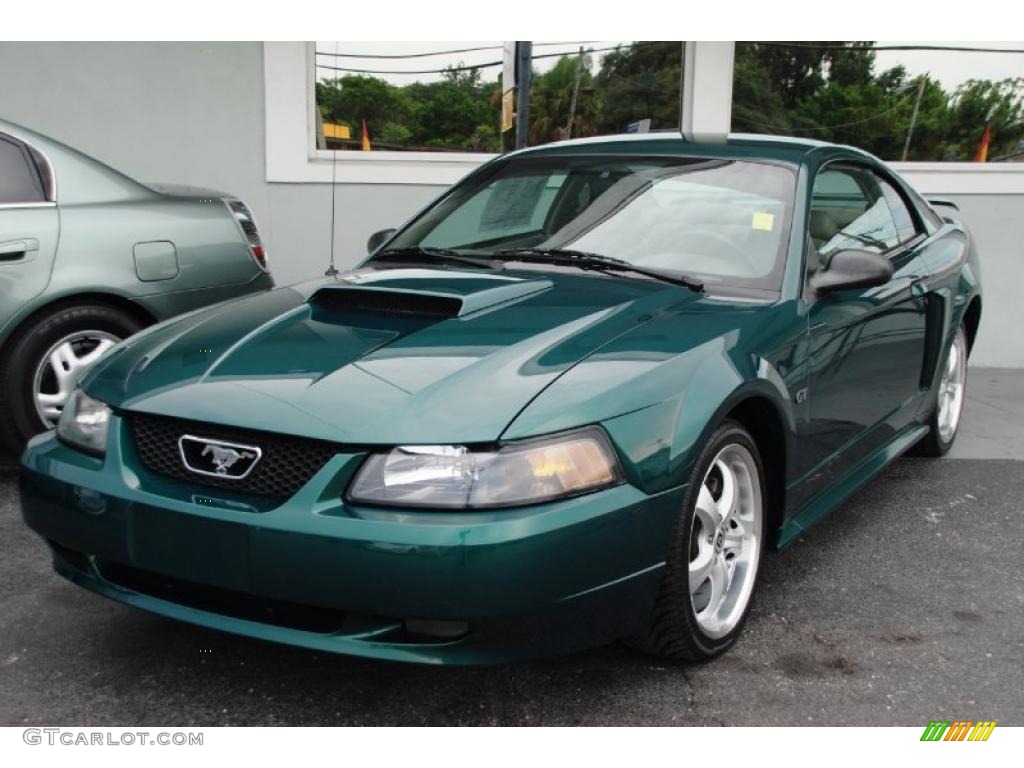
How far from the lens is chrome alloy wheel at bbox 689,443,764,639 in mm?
2990

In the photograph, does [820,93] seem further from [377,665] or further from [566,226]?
[377,665]

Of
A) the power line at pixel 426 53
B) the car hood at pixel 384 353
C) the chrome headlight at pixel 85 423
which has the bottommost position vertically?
the chrome headlight at pixel 85 423

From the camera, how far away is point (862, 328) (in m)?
3.75

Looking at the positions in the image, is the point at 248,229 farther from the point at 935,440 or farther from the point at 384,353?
the point at 935,440

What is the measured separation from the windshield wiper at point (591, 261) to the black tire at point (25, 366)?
6.82 feet

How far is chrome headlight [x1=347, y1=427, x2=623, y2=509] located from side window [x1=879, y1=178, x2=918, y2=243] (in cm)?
264

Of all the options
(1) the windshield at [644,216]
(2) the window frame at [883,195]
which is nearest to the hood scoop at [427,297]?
(1) the windshield at [644,216]

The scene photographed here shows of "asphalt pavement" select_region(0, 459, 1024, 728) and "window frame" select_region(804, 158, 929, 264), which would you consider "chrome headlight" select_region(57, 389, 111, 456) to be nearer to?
"asphalt pavement" select_region(0, 459, 1024, 728)

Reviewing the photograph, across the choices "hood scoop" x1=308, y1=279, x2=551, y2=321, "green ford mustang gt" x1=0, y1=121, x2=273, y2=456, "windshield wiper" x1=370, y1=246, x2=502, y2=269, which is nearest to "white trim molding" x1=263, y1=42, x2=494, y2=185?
A: "green ford mustang gt" x1=0, y1=121, x2=273, y2=456

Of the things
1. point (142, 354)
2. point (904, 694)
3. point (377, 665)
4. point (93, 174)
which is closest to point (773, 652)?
point (904, 694)

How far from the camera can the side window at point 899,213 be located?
4582 mm

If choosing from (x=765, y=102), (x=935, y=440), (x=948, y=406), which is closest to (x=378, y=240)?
(x=935, y=440)

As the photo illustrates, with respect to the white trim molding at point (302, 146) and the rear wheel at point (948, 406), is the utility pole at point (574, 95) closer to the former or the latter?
the white trim molding at point (302, 146)

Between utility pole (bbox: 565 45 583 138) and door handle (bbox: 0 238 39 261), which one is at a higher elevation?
utility pole (bbox: 565 45 583 138)
